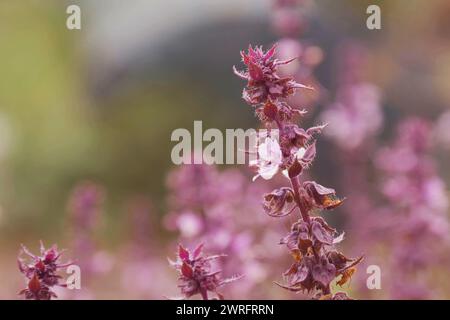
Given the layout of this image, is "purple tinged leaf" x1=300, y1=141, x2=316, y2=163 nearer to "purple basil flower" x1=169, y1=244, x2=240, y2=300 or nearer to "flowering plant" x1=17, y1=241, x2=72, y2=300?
"purple basil flower" x1=169, y1=244, x2=240, y2=300

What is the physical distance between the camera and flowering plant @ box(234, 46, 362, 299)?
211 centimetres

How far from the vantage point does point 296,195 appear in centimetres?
214

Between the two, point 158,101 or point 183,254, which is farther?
point 158,101

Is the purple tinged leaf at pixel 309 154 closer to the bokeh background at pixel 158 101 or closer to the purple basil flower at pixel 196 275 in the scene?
the purple basil flower at pixel 196 275

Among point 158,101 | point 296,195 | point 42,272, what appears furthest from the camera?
point 158,101

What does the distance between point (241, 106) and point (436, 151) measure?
2097 millimetres

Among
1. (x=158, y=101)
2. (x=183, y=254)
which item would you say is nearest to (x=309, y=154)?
(x=183, y=254)

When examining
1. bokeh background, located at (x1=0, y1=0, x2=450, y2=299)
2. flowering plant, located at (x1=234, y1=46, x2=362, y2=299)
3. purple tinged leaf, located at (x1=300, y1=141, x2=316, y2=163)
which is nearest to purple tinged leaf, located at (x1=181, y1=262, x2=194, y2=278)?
flowering plant, located at (x1=234, y1=46, x2=362, y2=299)

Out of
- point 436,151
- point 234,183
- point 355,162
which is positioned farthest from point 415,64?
point 234,183

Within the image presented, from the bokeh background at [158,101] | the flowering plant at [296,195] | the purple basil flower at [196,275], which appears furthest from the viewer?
the bokeh background at [158,101]

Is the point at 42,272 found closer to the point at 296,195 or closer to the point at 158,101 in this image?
the point at 296,195

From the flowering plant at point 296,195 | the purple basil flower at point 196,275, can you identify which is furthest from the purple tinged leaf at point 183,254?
the flowering plant at point 296,195

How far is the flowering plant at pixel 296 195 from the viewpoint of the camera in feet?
6.92

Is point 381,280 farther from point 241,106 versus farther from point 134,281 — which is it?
point 241,106
